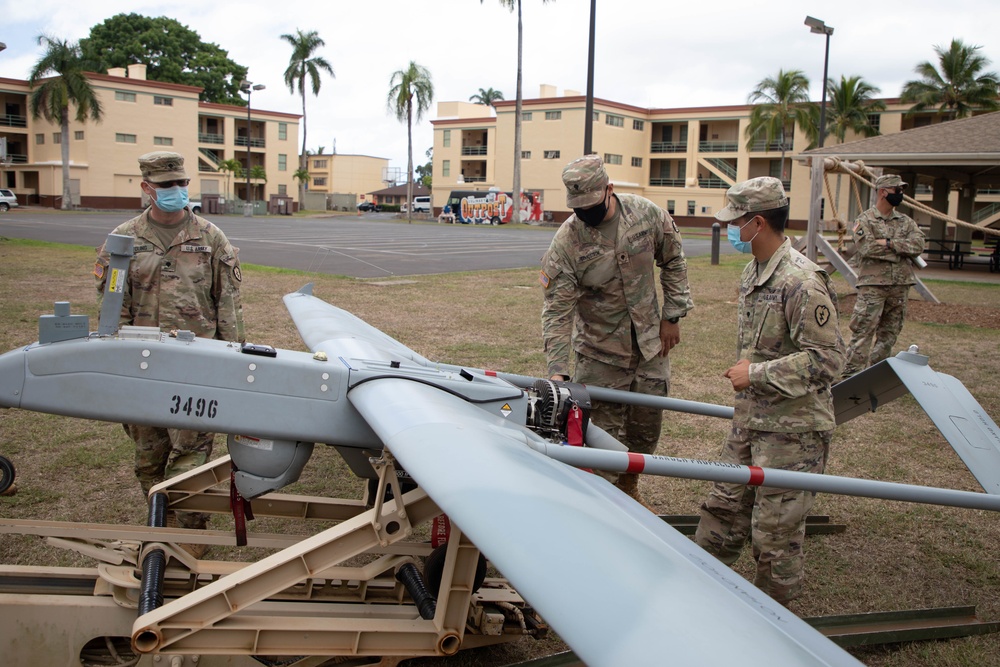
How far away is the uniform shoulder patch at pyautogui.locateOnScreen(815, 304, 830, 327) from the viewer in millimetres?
3588

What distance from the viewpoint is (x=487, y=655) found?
3.83m

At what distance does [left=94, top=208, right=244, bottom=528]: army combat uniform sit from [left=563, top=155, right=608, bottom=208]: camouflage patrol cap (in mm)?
2126

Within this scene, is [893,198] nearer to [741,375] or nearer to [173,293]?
[741,375]

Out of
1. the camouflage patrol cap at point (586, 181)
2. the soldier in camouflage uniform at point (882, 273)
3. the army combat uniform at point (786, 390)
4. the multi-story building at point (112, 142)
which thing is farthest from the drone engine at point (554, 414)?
the multi-story building at point (112, 142)

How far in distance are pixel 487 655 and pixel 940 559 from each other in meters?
3.00

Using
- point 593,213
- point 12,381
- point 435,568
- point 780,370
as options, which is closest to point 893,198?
point 593,213

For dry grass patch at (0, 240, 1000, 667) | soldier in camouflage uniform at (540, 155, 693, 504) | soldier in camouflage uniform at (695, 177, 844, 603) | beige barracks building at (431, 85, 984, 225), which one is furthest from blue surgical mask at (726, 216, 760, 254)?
beige barracks building at (431, 85, 984, 225)

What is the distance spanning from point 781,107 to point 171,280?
2225 inches

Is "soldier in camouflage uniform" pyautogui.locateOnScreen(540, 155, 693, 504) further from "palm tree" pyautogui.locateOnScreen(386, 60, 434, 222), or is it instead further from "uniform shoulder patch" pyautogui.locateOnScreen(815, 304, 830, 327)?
"palm tree" pyautogui.locateOnScreen(386, 60, 434, 222)

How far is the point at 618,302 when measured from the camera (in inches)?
198

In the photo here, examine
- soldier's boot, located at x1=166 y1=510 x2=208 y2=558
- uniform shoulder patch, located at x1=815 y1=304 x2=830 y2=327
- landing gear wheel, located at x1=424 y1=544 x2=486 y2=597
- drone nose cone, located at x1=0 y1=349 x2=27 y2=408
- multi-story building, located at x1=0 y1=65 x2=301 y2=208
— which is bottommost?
soldier's boot, located at x1=166 y1=510 x2=208 y2=558

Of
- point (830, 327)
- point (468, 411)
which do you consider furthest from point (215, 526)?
point (830, 327)

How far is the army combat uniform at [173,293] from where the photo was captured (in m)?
4.60

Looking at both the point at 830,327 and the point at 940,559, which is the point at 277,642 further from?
the point at 940,559
